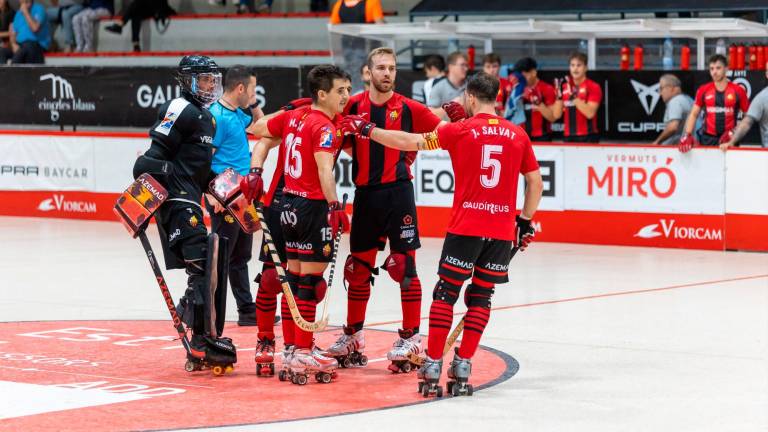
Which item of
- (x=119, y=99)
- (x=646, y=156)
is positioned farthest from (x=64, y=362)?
(x=119, y=99)

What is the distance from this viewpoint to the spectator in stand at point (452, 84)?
17875mm

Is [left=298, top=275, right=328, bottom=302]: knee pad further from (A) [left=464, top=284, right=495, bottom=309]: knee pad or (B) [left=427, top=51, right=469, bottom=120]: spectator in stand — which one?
(B) [left=427, top=51, right=469, bottom=120]: spectator in stand

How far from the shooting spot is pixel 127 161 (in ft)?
66.1

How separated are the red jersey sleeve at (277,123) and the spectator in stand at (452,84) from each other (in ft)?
28.1

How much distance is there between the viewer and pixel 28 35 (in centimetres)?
2614

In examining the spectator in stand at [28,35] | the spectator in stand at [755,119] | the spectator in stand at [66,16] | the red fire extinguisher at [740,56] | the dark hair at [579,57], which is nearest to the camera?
the spectator in stand at [755,119]

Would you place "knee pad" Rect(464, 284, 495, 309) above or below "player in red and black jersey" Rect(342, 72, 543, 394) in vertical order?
below

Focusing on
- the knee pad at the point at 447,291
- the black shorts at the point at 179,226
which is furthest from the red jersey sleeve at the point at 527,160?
the black shorts at the point at 179,226

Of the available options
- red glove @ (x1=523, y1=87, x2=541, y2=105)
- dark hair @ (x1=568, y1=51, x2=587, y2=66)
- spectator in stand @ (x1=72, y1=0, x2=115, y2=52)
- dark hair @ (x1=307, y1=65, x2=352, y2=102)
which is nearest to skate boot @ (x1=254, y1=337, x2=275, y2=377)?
dark hair @ (x1=307, y1=65, x2=352, y2=102)

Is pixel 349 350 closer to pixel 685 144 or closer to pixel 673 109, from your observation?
pixel 685 144

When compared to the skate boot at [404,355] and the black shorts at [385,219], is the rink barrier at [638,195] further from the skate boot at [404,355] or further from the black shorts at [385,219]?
the skate boot at [404,355]

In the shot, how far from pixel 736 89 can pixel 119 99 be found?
9876 mm

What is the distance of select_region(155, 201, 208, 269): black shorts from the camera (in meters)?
9.21

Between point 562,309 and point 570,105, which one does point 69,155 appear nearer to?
point 570,105
